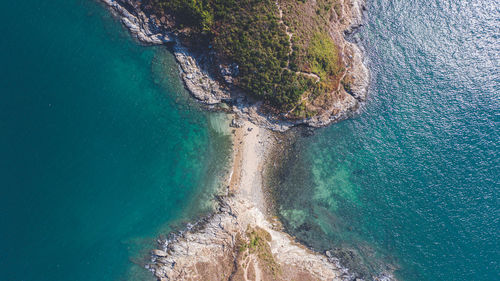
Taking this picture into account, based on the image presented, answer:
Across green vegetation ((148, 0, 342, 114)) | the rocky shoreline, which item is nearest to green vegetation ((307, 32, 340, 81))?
green vegetation ((148, 0, 342, 114))

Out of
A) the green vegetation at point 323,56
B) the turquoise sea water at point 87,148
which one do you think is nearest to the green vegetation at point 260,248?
the turquoise sea water at point 87,148

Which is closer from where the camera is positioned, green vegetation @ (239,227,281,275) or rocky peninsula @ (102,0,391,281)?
green vegetation @ (239,227,281,275)

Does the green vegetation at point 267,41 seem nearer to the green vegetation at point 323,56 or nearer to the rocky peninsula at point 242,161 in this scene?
the green vegetation at point 323,56

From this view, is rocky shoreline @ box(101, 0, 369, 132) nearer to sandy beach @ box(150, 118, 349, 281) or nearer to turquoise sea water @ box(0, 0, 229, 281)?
turquoise sea water @ box(0, 0, 229, 281)

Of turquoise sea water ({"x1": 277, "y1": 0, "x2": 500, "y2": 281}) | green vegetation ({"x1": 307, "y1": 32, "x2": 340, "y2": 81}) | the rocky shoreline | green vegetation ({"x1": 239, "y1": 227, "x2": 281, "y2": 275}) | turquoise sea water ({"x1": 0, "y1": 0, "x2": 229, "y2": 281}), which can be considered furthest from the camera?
turquoise sea water ({"x1": 277, "y1": 0, "x2": 500, "y2": 281})

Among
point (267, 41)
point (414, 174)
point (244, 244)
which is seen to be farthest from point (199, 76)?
point (414, 174)

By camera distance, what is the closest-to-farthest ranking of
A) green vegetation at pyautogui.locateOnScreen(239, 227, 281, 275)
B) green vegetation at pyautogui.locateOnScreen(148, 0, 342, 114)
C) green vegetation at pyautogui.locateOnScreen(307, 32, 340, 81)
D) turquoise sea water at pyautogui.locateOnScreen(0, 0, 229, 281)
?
green vegetation at pyautogui.locateOnScreen(148, 0, 342, 114) → green vegetation at pyautogui.locateOnScreen(307, 32, 340, 81) → green vegetation at pyautogui.locateOnScreen(239, 227, 281, 275) → turquoise sea water at pyautogui.locateOnScreen(0, 0, 229, 281)

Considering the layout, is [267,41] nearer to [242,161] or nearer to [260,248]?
[242,161]

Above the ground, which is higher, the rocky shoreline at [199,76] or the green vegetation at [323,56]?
the green vegetation at [323,56]
